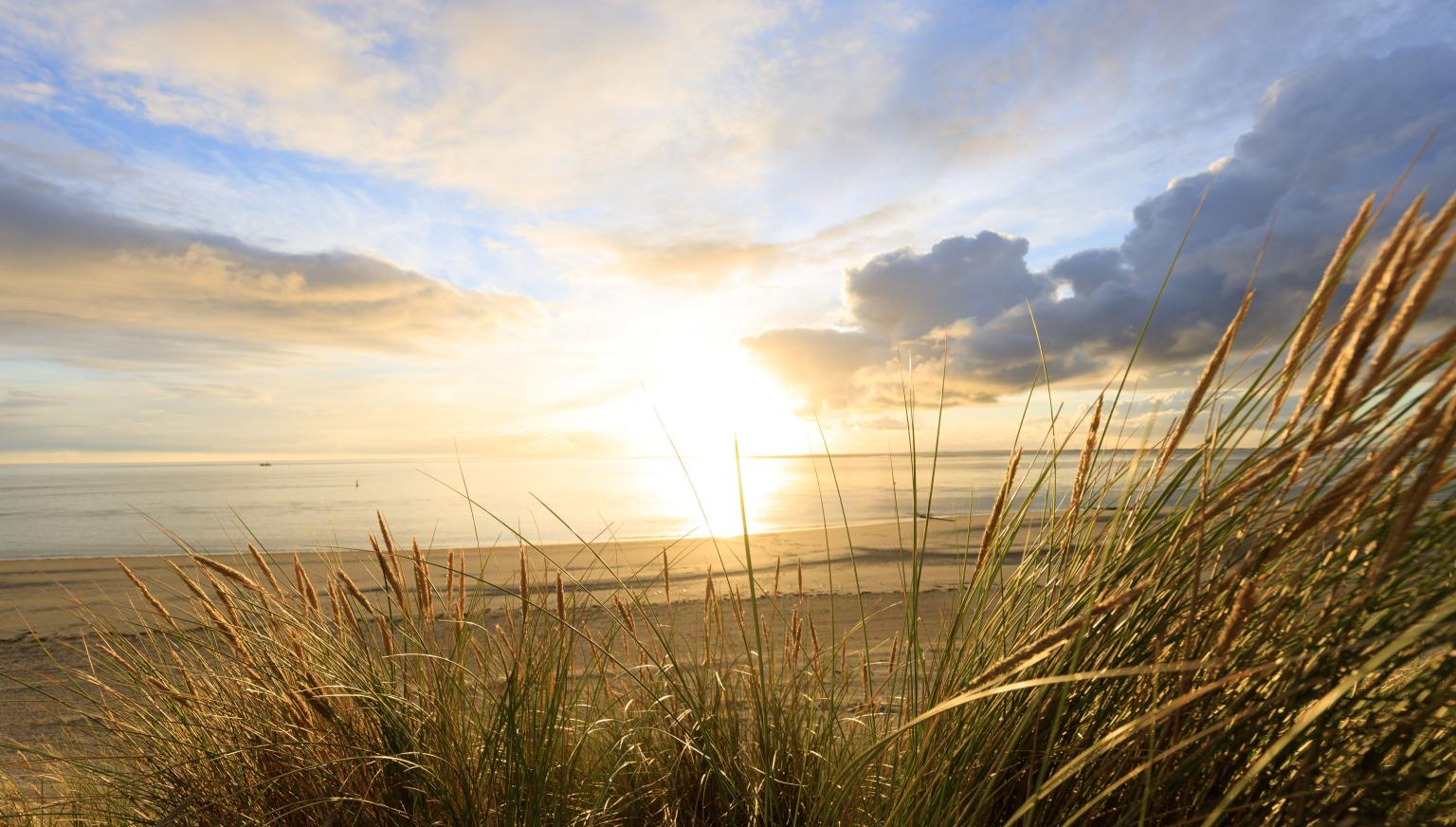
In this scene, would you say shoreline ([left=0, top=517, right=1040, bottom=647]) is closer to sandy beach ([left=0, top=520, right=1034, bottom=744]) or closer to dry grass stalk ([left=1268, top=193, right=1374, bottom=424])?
sandy beach ([left=0, top=520, right=1034, bottom=744])

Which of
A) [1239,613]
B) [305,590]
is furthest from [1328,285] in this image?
[305,590]

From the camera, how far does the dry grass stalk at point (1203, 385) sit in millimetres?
1187

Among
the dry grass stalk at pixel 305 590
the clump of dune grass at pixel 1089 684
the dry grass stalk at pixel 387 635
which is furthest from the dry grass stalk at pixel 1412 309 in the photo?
the dry grass stalk at pixel 305 590

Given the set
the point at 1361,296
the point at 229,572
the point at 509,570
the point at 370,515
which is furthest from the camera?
the point at 370,515

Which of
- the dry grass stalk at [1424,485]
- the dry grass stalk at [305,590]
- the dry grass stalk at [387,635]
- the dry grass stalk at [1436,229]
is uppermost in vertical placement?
the dry grass stalk at [1436,229]

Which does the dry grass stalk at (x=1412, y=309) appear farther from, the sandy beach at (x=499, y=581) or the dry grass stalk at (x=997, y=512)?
the sandy beach at (x=499, y=581)

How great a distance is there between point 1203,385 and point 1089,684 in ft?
2.09

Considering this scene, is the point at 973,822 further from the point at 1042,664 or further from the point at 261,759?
the point at 261,759

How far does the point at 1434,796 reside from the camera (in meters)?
1.30

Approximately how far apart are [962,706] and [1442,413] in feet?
3.02

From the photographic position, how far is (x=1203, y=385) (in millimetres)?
1188

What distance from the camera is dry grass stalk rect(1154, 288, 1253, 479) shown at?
46.7 inches

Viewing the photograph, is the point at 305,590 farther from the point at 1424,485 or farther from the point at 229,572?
the point at 1424,485

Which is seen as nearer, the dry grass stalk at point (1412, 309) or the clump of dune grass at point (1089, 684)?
the dry grass stalk at point (1412, 309)
